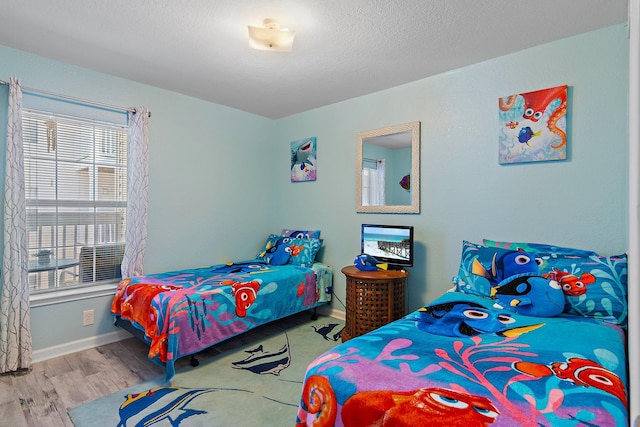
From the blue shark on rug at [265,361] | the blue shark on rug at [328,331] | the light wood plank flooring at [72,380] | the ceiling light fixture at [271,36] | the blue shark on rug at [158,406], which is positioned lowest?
the light wood plank flooring at [72,380]

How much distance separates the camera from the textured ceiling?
6.61ft

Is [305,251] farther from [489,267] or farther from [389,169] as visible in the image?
[489,267]

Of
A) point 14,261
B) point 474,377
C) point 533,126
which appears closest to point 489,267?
point 533,126

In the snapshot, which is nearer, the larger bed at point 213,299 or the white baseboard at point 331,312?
the larger bed at point 213,299

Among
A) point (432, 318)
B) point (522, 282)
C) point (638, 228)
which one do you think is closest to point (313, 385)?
point (432, 318)

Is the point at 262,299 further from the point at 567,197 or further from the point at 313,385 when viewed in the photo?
the point at 567,197

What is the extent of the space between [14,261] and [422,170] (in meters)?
3.34

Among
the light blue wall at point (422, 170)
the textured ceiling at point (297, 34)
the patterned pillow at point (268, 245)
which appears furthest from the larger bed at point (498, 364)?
the patterned pillow at point (268, 245)

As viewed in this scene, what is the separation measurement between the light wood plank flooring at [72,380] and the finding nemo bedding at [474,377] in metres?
1.64

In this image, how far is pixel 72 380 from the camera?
2.39m

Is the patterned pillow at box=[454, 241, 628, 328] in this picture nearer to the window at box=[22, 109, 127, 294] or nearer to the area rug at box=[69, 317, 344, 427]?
the area rug at box=[69, 317, 344, 427]

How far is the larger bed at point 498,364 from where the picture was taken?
109cm

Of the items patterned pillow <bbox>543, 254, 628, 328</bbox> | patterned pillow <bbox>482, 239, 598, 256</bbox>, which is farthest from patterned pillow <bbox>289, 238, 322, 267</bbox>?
patterned pillow <bbox>543, 254, 628, 328</bbox>

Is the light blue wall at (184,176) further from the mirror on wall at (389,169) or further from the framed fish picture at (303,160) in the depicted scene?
the mirror on wall at (389,169)
